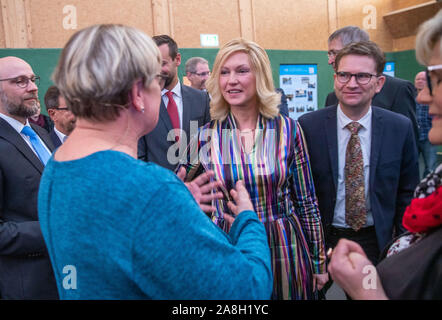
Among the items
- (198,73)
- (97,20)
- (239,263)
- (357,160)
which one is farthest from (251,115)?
(97,20)

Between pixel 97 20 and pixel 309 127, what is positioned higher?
pixel 97 20

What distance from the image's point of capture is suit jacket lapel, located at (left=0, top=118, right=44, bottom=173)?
6.79ft

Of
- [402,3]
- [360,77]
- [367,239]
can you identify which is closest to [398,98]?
[360,77]

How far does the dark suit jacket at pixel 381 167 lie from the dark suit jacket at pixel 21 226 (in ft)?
5.29

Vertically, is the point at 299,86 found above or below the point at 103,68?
above

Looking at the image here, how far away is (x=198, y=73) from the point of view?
17.4 ft

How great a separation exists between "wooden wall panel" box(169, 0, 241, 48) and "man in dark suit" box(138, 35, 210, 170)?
3.97 m

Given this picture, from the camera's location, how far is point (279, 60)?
7.80m

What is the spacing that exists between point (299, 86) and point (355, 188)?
634 centimetres

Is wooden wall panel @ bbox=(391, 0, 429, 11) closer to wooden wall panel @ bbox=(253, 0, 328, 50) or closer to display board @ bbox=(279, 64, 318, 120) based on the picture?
wooden wall panel @ bbox=(253, 0, 328, 50)

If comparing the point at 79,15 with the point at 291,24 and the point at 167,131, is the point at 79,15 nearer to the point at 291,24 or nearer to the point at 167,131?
the point at 291,24

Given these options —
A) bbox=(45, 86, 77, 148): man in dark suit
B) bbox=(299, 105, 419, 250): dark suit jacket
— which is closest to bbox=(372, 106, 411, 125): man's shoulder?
bbox=(299, 105, 419, 250): dark suit jacket
